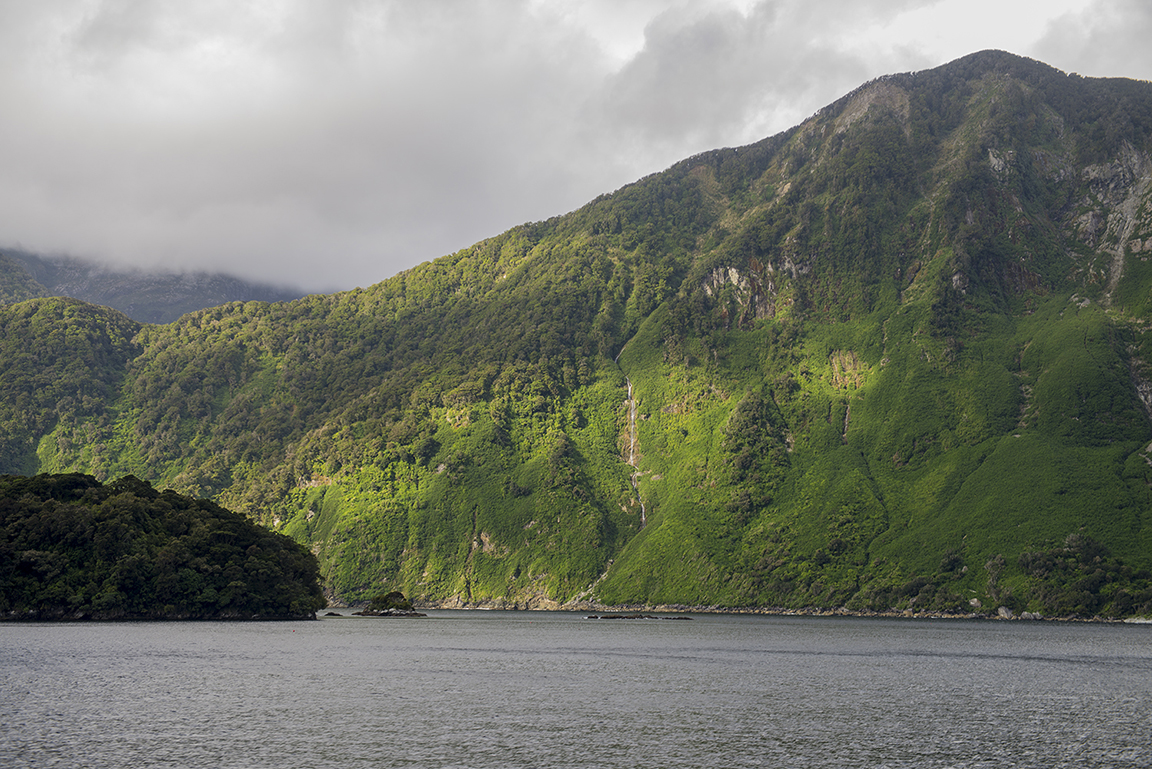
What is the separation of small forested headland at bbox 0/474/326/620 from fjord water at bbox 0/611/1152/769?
24.9m

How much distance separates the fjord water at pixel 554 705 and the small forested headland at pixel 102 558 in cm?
2492

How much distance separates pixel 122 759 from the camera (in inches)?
2082

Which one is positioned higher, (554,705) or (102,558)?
(102,558)

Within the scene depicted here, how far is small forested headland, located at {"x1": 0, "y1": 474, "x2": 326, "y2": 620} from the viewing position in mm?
164750

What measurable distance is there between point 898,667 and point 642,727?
63.0 meters

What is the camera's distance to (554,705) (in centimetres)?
7762

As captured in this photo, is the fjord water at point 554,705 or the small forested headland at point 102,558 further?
the small forested headland at point 102,558

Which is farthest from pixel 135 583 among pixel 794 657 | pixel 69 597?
pixel 794 657

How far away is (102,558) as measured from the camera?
174875 millimetres

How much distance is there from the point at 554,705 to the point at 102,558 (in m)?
135

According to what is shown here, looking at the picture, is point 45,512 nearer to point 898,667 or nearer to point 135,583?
point 135,583

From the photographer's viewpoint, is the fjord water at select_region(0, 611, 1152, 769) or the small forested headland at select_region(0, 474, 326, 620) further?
the small forested headland at select_region(0, 474, 326, 620)

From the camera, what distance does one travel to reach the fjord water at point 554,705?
56969 mm

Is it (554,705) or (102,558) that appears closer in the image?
(554,705)
